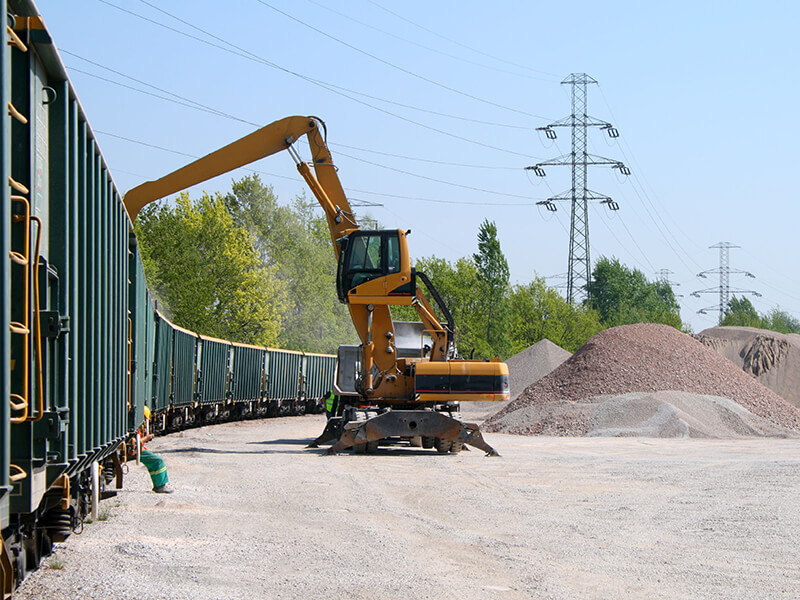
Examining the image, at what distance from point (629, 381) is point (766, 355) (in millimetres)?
42321

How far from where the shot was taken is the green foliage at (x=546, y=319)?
7975 cm

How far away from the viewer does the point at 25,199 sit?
470 centimetres

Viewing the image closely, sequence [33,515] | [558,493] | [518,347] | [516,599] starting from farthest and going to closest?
[518,347]
[558,493]
[516,599]
[33,515]

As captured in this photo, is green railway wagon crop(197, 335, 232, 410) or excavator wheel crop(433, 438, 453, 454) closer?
excavator wheel crop(433, 438, 453, 454)

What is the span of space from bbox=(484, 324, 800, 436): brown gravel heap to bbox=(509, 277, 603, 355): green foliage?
41649mm

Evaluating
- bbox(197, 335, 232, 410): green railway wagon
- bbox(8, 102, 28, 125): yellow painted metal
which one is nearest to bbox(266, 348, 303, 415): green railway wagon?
bbox(197, 335, 232, 410): green railway wagon

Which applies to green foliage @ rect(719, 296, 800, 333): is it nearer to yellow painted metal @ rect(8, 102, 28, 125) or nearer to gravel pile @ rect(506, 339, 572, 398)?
gravel pile @ rect(506, 339, 572, 398)

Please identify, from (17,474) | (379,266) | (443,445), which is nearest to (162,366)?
(379,266)

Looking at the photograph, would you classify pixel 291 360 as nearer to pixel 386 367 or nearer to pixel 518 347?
pixel 386 367

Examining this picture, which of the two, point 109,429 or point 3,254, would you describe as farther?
point 109,429

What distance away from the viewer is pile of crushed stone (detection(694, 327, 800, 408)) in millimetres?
66062

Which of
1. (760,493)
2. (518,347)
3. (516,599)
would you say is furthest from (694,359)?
(518,347)

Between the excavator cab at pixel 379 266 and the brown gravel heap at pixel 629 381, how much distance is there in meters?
12.1

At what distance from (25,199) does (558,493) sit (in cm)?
1062
